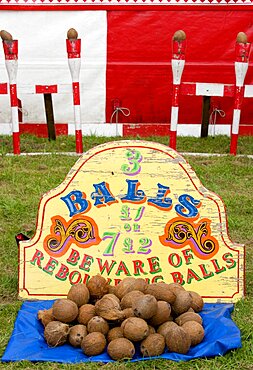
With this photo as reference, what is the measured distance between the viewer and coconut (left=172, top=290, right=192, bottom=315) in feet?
12.6

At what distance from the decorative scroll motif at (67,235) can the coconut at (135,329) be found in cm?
80

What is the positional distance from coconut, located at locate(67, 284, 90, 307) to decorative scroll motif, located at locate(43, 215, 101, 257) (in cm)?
37

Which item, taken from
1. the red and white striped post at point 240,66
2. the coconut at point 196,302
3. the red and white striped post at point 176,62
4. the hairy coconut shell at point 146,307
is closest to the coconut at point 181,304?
the coconut at point 196,302

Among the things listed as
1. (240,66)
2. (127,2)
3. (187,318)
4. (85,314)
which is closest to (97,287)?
(85,314)

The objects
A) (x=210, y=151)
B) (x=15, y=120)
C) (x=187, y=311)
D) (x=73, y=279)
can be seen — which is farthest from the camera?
(x=210, y=151)

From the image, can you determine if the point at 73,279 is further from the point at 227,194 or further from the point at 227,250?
the point at 227,194

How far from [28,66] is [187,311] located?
5531 mm

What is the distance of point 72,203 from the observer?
4277 mm

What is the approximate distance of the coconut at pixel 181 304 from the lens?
384 cm

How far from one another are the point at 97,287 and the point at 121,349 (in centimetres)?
51

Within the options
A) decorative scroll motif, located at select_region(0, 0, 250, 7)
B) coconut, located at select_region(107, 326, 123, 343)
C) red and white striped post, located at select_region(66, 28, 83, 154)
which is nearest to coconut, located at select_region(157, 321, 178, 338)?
coconut, located at select_region(107, 326, 123, 343)

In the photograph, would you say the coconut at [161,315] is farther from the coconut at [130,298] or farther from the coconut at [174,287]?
the coconut at [174,287]

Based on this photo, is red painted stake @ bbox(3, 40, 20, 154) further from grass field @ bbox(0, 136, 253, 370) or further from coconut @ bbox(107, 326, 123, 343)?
coconut @ bbox(107, 326, 123, 343)

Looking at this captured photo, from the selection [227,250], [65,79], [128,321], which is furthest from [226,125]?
[128,321]
